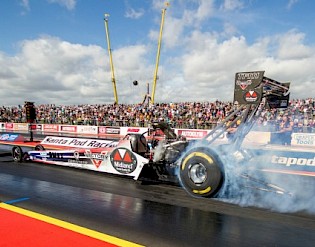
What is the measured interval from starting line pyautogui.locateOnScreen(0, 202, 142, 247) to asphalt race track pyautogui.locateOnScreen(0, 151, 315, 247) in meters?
0.17

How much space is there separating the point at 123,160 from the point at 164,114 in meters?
19.1

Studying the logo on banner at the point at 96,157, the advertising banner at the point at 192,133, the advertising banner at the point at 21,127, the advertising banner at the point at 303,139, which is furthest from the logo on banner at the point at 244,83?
the advertising banner at the point at 21,127

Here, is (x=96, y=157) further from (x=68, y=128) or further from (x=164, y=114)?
(x=68, y=128)

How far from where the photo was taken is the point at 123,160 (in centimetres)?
680

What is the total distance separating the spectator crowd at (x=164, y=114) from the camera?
1611 centimetres

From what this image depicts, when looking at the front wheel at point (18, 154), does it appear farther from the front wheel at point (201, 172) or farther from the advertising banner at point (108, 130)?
the advertising banner at point (108, 130)

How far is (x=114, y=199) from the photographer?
5516 mm

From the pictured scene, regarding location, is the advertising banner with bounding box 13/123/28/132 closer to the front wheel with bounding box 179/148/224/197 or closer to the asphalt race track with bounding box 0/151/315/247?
the asphalt race track with bounding box 0/151/315/247

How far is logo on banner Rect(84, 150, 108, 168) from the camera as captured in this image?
7199 millimetres

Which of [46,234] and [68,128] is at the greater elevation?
[68,128]

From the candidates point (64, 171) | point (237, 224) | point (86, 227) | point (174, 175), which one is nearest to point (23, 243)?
point (86, 227)

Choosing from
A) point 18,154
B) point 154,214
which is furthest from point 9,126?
point 154,214

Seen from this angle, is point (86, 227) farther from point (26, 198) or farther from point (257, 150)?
point (257, 150)

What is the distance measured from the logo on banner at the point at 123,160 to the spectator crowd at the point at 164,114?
313 inches
